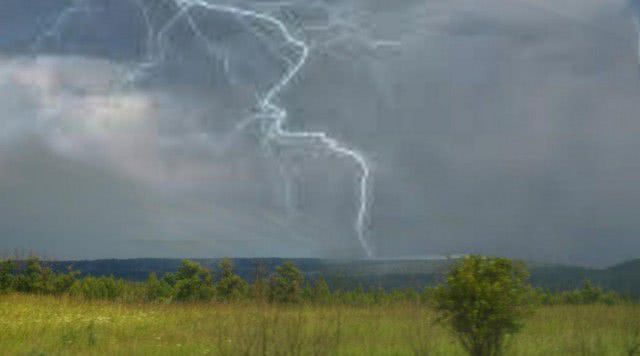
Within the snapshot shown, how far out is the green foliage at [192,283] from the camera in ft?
96.3

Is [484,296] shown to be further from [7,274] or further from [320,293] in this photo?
[7,274]

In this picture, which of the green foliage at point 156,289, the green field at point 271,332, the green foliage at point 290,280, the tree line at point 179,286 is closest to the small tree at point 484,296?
the green field at point 271,332

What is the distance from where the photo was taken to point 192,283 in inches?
1171

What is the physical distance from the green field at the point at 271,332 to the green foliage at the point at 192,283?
5.84 metres

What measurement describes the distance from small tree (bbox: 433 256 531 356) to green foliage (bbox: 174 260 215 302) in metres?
17.7

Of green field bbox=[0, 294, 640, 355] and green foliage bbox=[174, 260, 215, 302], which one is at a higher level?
green foliage bbox=[174, 260, 215, 302]

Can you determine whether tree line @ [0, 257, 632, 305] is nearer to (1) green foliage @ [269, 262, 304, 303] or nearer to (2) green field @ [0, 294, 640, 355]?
(1) green foliage @ [269, 262, 304, 303]

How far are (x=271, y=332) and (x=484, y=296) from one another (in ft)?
10.8

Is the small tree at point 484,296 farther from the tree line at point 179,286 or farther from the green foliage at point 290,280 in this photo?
the green foliage at point 290,280

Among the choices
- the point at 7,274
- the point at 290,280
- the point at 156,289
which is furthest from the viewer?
the point at 7,274

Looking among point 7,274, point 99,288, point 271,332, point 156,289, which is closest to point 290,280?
point 156,289

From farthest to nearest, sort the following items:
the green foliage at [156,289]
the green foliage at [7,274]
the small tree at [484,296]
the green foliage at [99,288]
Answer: the green foliage at [7,274] → the green foliage at [99,288] → the green foliage at [156,289] → the small tree at [484,296]

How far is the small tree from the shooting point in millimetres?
12078

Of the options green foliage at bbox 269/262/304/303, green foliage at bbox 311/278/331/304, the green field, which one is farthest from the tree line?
green foliage at bbox 311/278/331/304
